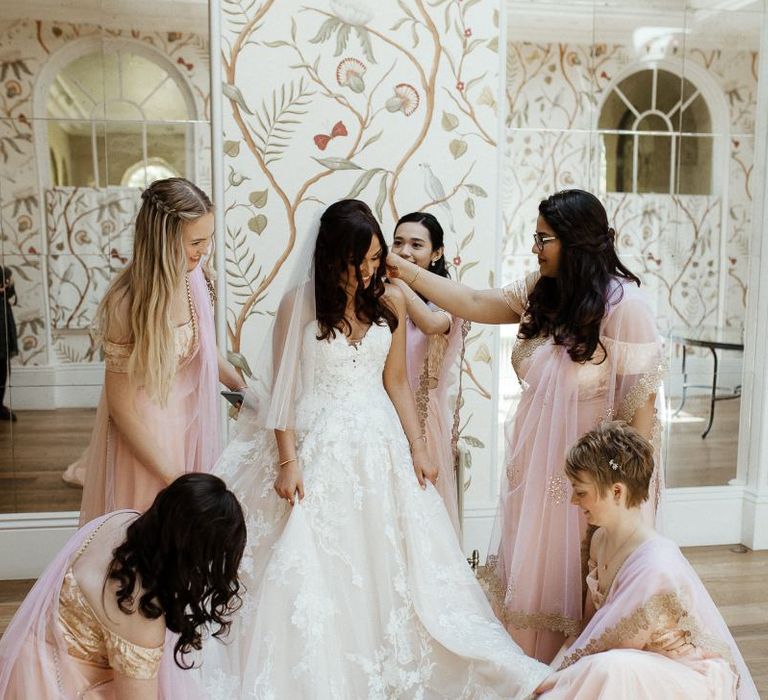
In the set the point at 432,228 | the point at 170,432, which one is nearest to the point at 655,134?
the point at 432,228

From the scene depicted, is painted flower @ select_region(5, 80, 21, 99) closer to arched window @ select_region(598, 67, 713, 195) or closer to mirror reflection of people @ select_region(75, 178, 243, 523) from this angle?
mirror reflection of people @ select_region(75, 178, 243, 523)

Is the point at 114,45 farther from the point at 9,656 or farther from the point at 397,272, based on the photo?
the point at 9,656

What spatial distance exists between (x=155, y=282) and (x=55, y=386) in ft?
4.74

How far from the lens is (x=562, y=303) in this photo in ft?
7.64

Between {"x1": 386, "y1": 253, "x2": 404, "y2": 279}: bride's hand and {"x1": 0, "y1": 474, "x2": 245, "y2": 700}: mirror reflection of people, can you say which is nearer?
{"x1": 0, "y1": 474, "x2": 245, "y2": 700}: mirror reflection of people

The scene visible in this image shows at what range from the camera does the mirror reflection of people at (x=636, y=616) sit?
1.86 meters

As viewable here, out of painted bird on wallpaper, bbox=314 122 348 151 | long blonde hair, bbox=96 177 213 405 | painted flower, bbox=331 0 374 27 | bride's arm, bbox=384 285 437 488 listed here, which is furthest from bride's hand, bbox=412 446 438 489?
painted flower, bbox=331 0 374 27

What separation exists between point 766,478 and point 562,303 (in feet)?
7.05

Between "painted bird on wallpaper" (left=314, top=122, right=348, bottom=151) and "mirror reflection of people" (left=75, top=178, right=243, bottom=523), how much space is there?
3.24ft

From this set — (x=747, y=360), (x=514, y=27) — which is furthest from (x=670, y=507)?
(x=514, y=27)

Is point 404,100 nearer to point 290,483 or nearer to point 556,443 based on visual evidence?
point 556,443

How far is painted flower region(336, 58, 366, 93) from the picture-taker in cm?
321

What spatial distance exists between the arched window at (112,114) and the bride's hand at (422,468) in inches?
62.9

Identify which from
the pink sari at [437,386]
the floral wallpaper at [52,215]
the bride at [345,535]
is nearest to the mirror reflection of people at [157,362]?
the bride at [345,535]
